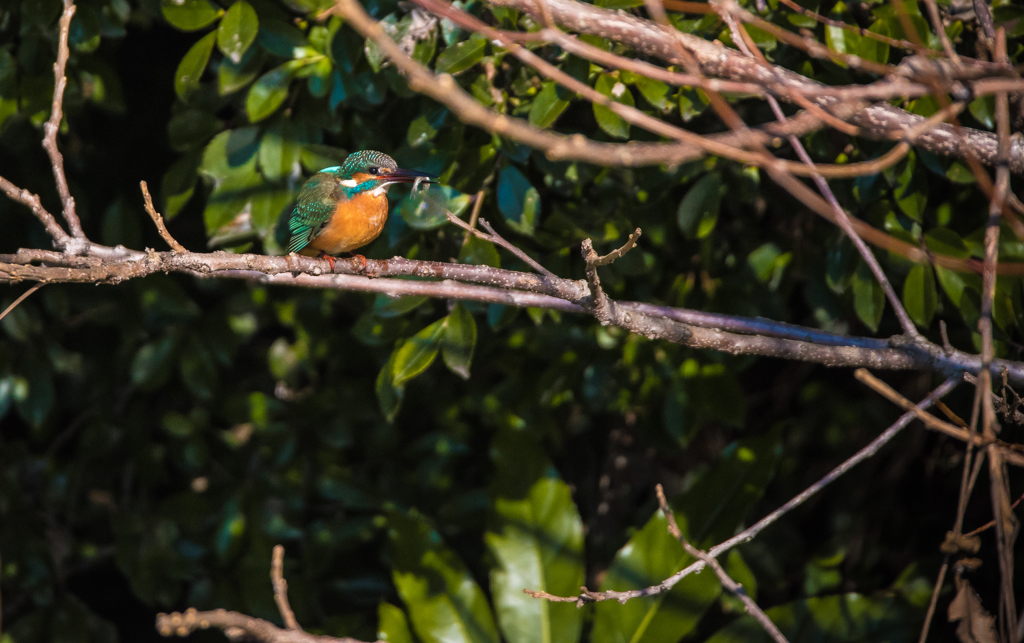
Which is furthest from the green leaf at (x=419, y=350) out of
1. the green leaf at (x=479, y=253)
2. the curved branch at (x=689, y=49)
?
the curved branch at (x=689, y=49)

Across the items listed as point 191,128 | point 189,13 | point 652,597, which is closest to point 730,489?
point 652,597

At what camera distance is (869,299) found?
1.87 meters

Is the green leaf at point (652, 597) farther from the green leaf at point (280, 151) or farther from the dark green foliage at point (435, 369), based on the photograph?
the green leaf at point (280, 151)

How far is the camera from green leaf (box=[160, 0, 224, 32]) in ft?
5.91

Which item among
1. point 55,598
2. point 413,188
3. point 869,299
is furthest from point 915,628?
point 55,598

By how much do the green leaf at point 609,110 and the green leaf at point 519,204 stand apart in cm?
23

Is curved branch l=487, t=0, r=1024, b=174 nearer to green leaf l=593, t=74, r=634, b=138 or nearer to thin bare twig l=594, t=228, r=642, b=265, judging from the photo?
green leaf l=593, t=74, r=634, b=138

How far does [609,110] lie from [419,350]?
2.23 ft

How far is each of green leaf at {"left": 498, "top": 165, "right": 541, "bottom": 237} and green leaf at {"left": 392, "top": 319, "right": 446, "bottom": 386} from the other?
11.1 inches

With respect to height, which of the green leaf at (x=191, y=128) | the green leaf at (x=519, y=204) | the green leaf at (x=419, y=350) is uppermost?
the green leaf at (x=519, y=204)

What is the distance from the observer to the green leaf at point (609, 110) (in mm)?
1628

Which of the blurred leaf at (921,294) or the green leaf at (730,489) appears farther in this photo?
the green leaf at (730,489)

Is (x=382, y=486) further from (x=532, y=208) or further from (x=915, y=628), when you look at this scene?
(x=915, y=628)

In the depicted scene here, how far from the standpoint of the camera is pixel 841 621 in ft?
7.84
